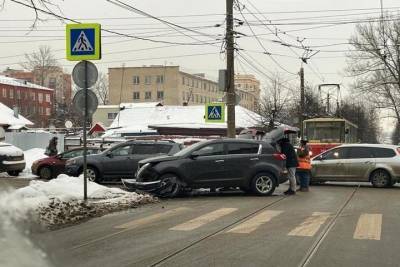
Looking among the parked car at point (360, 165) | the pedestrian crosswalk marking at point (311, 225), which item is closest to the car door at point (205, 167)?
the pedestrian crosswalk marking at point (311, 225)

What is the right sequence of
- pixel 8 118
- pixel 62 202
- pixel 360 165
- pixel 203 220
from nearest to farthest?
pixel 203 220 → pixel 62 202 → pixel 360 165 → pixel 8 118

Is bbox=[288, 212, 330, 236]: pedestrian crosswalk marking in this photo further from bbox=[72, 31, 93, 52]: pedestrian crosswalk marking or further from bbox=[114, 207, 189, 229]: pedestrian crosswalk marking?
bbox=[72, 31, 93, 52]: pedestrian crosswalk marking

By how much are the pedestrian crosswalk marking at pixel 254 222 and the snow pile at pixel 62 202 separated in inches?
126

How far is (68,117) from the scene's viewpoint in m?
87.5

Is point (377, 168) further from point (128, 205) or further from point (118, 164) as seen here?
point (128, 205)

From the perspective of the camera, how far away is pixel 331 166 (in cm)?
2078

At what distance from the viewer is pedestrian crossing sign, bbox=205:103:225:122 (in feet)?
73.0

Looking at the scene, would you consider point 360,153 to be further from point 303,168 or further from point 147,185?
point 147,185

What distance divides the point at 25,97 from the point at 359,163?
86.8 m

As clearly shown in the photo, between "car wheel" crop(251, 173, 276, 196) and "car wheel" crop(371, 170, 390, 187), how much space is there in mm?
5936

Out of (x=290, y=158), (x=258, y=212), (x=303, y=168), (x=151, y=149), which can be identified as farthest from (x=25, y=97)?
(x=258, y=212)

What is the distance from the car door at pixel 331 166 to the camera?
815 inches

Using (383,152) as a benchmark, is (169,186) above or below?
below

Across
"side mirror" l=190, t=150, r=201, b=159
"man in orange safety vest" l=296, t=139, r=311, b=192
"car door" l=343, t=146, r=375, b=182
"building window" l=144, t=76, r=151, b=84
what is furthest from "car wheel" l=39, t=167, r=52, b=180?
"building window" l=144, t=76, r=151, b=84
